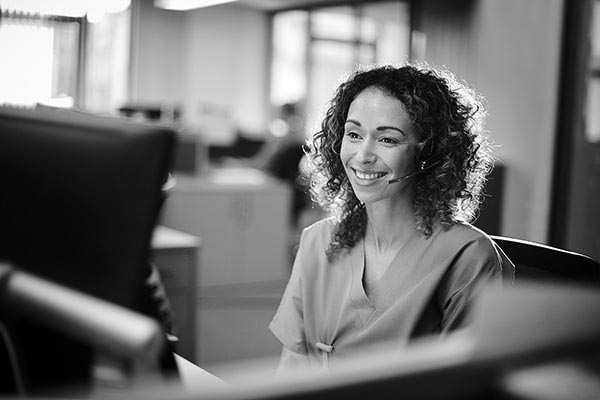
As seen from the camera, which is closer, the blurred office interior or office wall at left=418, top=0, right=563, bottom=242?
the blurred office interior

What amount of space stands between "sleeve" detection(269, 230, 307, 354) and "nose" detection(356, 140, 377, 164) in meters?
0.21

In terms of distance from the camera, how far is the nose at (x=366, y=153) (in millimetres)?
1357

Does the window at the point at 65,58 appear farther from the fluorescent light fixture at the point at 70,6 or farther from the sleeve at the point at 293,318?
the sleeve at the point at 293,318

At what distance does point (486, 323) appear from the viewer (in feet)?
1.24

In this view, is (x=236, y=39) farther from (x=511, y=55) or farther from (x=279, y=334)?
(x=279, y=334)

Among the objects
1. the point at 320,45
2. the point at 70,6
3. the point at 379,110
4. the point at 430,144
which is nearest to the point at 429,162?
the point at 430,144

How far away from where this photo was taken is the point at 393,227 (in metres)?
1.36

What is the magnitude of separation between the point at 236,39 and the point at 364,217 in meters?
8.20

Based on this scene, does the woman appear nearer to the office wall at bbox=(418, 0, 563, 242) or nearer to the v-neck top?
the v-neck top

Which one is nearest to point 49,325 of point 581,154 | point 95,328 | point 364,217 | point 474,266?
point 95,328

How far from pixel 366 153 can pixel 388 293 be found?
0.26m

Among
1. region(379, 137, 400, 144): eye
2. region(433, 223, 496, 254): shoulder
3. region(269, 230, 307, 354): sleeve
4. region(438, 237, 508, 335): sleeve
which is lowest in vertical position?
region(269, 230, 307, 354): sleeve

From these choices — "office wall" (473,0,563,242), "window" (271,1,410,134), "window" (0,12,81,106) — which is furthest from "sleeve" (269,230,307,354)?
"window" (271,1,410,134)

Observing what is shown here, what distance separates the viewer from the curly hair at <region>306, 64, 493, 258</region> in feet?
4.44
